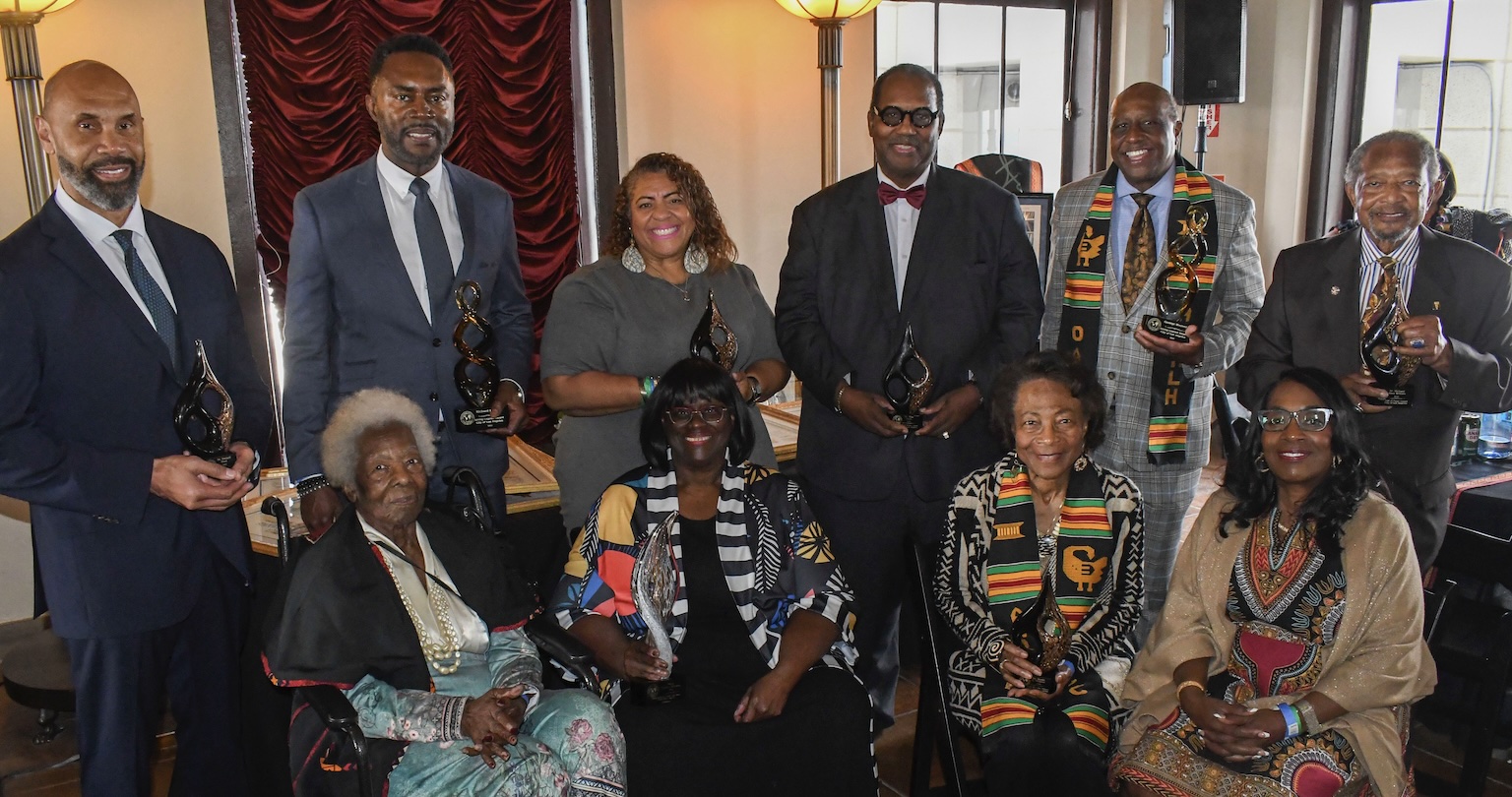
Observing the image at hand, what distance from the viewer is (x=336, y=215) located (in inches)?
117

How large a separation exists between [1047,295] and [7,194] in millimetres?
4004

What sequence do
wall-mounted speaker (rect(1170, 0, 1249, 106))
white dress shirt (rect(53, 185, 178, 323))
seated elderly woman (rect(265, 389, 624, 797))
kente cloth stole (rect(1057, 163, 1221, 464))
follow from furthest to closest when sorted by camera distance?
wall-mounted speaker (rect(1170, 0, 1249, 106)), kente cloth stole (rect(1057, 163, 1221, 464)), white dress shirt (rect(53, 185, 178, 323)), seated elderly woman (rect(265, 389, 624, 797))

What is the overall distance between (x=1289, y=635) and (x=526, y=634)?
1776 mm

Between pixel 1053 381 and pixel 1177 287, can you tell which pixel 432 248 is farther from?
pixel 1177 287

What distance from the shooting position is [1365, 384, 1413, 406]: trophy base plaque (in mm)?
2984

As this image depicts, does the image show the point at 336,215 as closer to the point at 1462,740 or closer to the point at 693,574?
the point at 693,574

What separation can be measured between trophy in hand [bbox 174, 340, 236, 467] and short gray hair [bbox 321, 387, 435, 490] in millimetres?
206

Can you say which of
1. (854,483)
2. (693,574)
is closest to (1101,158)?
(854,483)

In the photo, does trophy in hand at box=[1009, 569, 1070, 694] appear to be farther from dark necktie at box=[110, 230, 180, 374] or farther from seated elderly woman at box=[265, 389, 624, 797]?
dark necktie at box=[110, 230, 180, 374]

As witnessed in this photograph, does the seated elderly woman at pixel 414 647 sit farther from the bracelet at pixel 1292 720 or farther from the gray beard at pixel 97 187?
the bracelet at pixel 1292 720

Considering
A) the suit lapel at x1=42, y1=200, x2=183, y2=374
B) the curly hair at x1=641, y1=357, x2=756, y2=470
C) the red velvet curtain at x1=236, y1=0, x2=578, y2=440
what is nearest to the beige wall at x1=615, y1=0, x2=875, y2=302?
the red velvet curtain at x1=236, y1=0, x2=578, y2=440

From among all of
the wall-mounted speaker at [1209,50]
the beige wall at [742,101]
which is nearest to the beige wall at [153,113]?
the beige wall at [742,101]

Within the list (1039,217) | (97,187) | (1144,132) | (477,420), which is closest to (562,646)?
(477,420)

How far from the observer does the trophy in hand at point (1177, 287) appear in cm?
304
